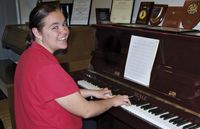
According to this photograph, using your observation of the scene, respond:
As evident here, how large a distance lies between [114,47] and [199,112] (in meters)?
0.86

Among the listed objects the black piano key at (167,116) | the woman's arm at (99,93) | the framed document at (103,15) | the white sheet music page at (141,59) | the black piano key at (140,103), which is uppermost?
the framed document at (103,15)

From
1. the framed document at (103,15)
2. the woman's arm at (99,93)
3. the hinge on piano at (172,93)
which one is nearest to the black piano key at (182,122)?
the hinge on piano at (172,93)

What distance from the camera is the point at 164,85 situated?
1475 millimetres

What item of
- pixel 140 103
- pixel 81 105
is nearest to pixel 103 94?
pixel 140 103

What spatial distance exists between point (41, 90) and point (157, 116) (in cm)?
60

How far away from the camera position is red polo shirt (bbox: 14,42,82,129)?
3.98 feet

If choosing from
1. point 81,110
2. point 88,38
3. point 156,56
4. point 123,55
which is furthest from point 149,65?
point 88,38

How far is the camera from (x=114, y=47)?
1.93 m

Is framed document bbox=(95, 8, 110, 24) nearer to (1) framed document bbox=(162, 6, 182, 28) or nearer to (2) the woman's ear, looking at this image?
(1) framed document bbox=(162, 6, 182, 28)

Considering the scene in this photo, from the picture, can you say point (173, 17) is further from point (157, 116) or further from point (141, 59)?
point (157, 116)

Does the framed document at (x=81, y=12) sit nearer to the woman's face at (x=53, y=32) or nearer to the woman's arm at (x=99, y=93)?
the woman's arm at (x=99, y=93)

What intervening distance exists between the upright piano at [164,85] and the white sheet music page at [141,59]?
27mm

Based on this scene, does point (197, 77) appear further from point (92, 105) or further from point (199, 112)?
point (92, 105)

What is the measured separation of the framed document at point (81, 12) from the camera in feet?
8.96
